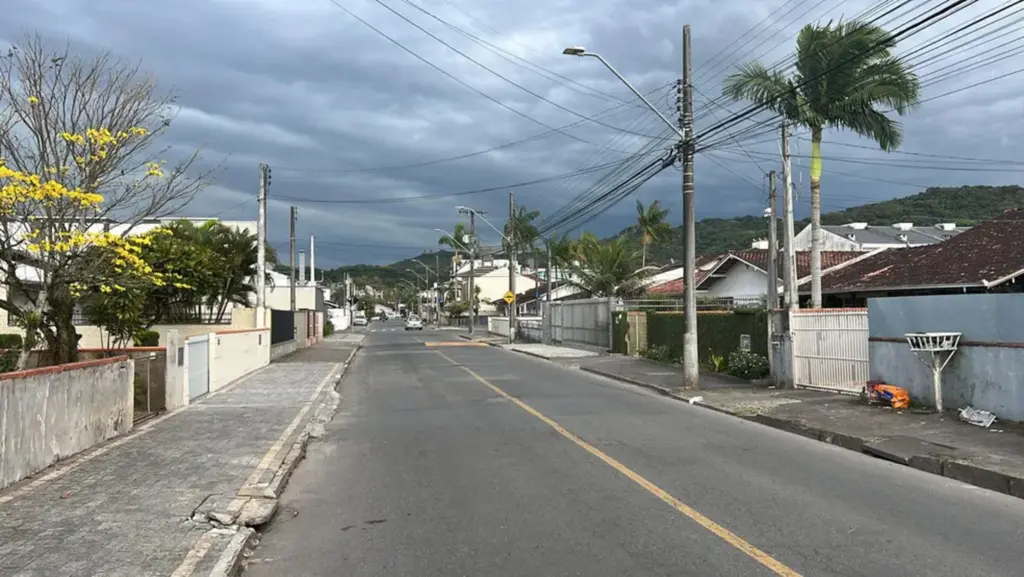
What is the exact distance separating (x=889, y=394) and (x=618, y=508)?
8694mm

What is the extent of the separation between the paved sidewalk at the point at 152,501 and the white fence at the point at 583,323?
74.0ft

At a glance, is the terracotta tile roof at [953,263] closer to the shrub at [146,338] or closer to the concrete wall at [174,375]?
the concrete wall at [174,375]

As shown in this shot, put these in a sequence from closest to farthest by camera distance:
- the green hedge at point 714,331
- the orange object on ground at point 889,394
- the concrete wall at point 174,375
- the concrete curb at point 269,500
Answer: the concrete curb at point 269,500 → the orange object on ground at point 889,394 → the concrete wall at point 174,375 → the green hedge at point 714,331

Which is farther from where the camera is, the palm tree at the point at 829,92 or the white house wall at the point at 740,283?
the white house wall at the point at 740,283

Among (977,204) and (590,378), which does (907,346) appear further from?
(977,204)

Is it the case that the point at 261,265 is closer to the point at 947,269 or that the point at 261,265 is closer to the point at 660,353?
the point at 660,353

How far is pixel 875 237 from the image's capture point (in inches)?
1987

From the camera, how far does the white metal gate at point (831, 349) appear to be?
53.2ft

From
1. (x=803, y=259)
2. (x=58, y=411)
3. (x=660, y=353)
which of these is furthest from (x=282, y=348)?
(x=803, y=259)

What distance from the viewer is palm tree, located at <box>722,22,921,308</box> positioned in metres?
20.8

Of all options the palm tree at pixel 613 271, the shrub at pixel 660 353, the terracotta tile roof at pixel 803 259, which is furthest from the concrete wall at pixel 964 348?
the palm tree at pixel 613 271

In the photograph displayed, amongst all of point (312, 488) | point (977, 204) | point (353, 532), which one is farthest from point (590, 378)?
point (977, 204)

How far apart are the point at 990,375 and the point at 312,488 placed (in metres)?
10.1

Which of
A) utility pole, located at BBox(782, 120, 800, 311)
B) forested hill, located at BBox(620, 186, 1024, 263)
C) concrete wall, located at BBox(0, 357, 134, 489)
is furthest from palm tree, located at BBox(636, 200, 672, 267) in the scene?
concrete wall, located at BBox(0, 357, 134, 489)
